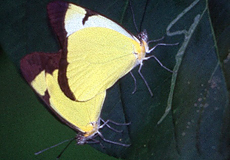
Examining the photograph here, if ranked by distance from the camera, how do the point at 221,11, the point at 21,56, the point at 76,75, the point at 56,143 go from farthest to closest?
the point at 56,143 < the point at 76,75 < the point at 21,56 < the point at 221,11

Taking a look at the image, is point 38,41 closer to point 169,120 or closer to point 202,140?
point 169,120

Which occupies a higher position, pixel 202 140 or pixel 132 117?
pixel 132 117

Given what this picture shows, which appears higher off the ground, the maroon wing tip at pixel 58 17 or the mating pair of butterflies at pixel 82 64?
the maroon wing tip at pixel 58 17

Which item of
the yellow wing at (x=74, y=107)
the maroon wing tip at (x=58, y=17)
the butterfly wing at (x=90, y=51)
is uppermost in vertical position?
the maroon wing tip at (x=58, y=17)

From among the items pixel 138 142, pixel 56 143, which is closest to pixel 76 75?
pixel 138 142

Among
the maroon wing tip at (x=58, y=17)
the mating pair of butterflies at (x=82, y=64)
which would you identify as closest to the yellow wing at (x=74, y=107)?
the mating pair of butterflies at (x=82, y=64)

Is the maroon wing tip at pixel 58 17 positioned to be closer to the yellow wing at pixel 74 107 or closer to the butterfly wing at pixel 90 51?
the butterfly wing at pixel 90 51

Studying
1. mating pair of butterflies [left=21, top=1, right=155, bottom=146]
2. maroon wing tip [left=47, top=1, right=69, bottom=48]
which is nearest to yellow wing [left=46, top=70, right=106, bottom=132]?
mating pair of butterflies [left=21, top=1, right=155, bottom=146]
